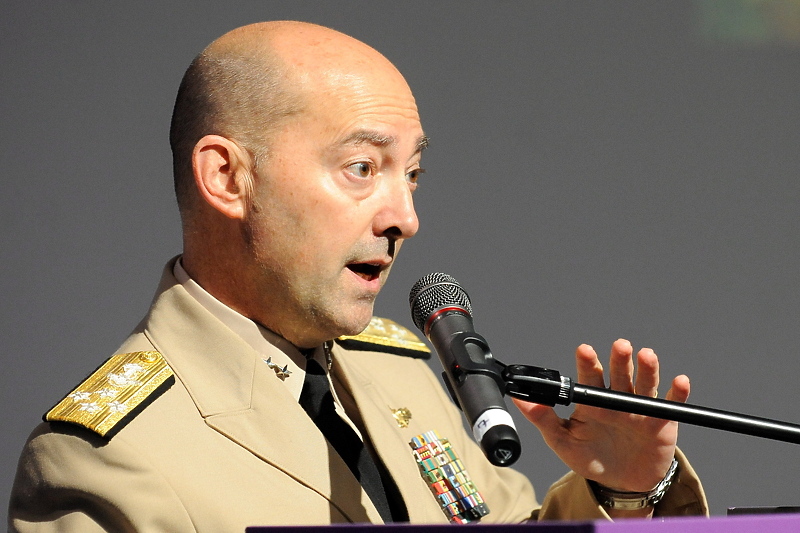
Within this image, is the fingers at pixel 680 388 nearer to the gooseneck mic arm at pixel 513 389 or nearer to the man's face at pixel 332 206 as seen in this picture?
the gooseneck mic arm at pixel 513 389

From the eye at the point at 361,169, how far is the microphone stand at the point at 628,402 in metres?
0.51

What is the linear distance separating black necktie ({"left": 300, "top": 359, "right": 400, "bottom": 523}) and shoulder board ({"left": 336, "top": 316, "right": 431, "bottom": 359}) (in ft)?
1.17

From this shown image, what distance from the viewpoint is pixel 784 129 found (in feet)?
9.52

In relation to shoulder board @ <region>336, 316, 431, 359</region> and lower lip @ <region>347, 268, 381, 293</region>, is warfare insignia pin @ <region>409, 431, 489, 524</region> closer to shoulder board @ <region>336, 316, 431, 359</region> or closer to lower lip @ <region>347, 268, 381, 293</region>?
shoulder board @ <region>336, 316, 431, 359</region>

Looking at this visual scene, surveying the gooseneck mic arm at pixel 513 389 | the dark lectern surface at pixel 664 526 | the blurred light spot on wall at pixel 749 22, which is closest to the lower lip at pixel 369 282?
the gooseneck mic arm at pixel 513 389

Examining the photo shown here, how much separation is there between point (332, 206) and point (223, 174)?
21 cm

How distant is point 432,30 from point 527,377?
172 centimetres

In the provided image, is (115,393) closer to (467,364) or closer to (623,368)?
(467,364)

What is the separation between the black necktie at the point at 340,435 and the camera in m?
1.65

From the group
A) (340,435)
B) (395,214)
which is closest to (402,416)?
(340,435)

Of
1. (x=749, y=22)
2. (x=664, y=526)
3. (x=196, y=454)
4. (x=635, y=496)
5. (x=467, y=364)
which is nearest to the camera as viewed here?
(x=664, y=526)

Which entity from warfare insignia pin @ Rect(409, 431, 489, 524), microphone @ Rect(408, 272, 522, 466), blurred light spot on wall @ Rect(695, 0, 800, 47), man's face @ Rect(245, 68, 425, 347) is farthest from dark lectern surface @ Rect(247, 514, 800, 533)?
blurred light spot on wall @ Rect(695, 0, 800, 47)

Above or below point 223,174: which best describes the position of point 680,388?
below

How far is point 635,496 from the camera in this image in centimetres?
167
